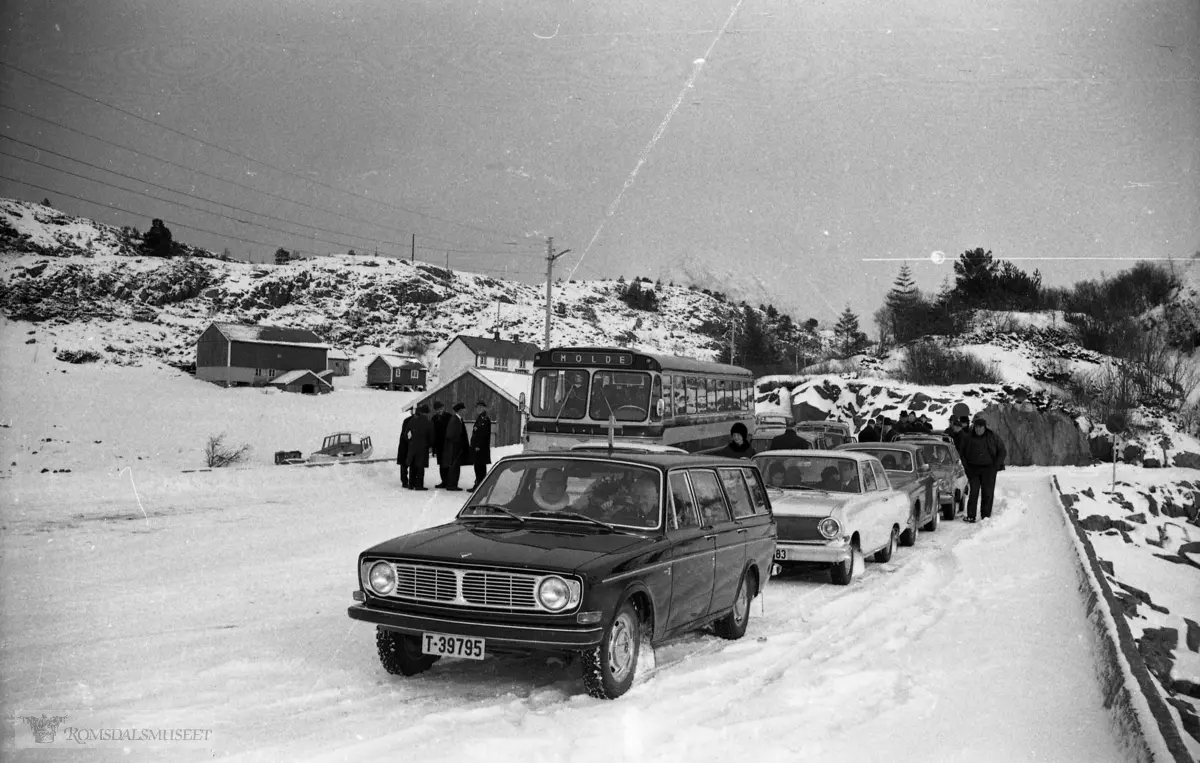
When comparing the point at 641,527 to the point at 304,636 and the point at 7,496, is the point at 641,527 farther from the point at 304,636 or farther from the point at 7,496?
the point at 7,496

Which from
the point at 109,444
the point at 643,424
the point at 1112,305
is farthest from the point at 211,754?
the point at 1112,305

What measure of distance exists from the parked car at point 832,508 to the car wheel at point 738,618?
2573mm

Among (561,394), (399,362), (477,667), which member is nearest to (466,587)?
(477,667)

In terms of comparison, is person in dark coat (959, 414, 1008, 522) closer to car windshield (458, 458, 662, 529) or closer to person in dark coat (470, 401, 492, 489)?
person in dark coat (470, 401, 492, 489)

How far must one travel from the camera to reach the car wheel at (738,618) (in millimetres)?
8422

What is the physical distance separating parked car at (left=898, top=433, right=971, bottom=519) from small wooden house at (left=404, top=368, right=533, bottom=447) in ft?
102

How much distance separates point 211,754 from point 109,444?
45533mm

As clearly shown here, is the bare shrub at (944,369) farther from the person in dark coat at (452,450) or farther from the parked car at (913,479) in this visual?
the person in dark coat at (452,450)

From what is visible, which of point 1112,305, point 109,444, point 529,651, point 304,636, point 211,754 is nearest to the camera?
point 211,754

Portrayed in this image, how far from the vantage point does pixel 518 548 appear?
21.2 ft

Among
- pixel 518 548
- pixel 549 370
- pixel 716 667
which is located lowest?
pixel 716 667

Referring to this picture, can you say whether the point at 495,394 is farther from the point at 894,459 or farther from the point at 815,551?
the point at 815,551

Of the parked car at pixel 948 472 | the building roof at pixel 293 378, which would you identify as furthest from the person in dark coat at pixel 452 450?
the building roof at pixel 293 378

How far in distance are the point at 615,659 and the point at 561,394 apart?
12833 millimetres
